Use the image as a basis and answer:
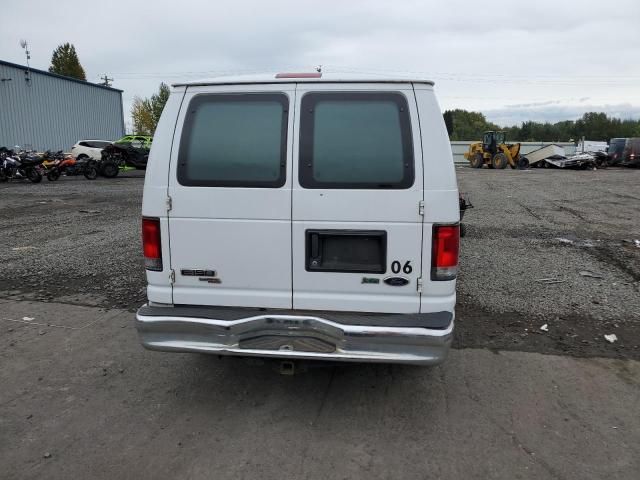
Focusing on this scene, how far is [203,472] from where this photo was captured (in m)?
2.89

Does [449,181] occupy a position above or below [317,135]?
below

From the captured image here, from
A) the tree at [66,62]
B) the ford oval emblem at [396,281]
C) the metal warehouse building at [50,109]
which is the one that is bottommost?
the ford oval emblem at [396,281]

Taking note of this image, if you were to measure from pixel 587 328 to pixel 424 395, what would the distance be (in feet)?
7.50

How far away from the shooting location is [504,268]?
7.25m

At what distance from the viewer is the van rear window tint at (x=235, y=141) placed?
334 cm

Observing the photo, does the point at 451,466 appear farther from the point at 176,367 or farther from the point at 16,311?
the point at 16,311

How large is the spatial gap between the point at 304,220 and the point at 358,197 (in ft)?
1.25

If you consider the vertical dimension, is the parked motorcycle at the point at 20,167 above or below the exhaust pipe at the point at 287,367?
above

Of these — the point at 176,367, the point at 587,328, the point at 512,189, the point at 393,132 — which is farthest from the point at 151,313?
the point at 512,189

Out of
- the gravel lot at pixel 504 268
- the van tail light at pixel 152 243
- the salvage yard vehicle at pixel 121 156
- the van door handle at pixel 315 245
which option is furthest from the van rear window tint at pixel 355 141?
the salvage yard vehicle at pixel 121 156

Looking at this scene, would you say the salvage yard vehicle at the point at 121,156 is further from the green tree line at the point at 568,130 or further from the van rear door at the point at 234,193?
the green tree line at the point at 568,130

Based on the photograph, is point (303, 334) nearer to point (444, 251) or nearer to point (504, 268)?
point (444, 251)

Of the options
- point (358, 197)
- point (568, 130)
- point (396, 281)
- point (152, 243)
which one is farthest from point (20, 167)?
point (568, 130)

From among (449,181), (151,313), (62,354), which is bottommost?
(62,354)
